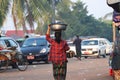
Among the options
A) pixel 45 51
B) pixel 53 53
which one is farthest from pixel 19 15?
pixel 53 53

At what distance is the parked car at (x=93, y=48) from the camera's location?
3745cm

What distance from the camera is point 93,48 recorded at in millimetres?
37438

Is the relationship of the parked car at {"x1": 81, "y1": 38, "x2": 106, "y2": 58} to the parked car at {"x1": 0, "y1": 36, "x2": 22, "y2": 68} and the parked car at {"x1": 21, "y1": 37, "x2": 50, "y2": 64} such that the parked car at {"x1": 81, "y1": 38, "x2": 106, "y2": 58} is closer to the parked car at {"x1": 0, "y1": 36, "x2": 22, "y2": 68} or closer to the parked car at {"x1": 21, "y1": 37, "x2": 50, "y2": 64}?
the parked car at {"x1": 21, "y1": 37, "x2": 50, "y2": 64}

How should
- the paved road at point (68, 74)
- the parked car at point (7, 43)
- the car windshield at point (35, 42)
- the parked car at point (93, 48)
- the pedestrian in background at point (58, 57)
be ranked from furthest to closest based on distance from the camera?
the parked car at point (93, 48)
the car windshield at point (35, 42)
the parked car at point (7, 43)
the paved road at point (68, 74)
the pedestrian in background at point (58, 57)

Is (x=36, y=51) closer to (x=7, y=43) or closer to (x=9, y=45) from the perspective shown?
(x=9, y=45)

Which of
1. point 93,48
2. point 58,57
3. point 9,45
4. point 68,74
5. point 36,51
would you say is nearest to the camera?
point 58,57

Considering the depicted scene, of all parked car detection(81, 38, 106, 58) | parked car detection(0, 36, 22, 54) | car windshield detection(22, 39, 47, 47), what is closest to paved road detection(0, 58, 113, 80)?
parked car detection(0, 36, 22, 54)

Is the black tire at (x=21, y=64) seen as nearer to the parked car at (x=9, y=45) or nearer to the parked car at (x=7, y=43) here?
the parked car at (x=9, y=45)

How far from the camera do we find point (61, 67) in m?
12.4

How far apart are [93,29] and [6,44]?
58.4m

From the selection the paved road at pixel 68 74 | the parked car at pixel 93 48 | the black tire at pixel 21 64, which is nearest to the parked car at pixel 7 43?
the black tire at pixel 21 64

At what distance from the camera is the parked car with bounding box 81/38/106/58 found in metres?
37.5

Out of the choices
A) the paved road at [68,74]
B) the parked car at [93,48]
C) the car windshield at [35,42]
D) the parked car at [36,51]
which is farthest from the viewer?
the parked car at [93,48]

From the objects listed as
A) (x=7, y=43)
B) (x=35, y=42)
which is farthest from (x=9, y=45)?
(x=35, y=42)
